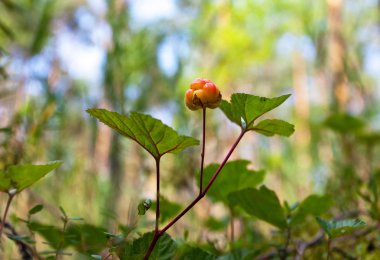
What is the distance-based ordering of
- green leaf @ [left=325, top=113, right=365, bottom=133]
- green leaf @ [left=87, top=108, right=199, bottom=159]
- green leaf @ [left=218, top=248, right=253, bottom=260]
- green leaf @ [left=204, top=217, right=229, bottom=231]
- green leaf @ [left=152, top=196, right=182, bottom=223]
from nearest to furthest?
green leaf @ [left=87, top=108, right=199, bottom=159] < green leaf @ [left=218, top=248, right=253, bottom=260] < green leaf @ [left=152, top=196, right=182, bottom=223] < green leaf @ [left=204, top=217, right=229, bottom=231] < green leaf @ [left=325, top=113, right=365, bottom=133]

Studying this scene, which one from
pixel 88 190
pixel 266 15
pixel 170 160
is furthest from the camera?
pixel 266 15

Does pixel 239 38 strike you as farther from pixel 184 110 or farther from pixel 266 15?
pixel 184 110

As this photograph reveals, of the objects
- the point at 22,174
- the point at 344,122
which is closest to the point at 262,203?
the point at 22,174

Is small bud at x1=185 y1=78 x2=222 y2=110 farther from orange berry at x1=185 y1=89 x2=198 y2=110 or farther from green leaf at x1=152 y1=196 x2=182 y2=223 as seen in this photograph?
green leaf at x1=152 y1=196 x2=182 y2=223

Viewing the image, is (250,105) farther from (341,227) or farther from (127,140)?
(127,140)

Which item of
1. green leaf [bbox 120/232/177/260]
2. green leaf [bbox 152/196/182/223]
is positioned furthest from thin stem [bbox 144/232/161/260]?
green leaf [bbox 152/196/182/223]

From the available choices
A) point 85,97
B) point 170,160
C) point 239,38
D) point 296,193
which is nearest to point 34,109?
point 85,97

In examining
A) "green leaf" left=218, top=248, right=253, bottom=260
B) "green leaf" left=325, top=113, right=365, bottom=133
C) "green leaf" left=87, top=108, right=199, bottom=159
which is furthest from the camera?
"green leaf" left=325, top=113, right=365, bottom=133
